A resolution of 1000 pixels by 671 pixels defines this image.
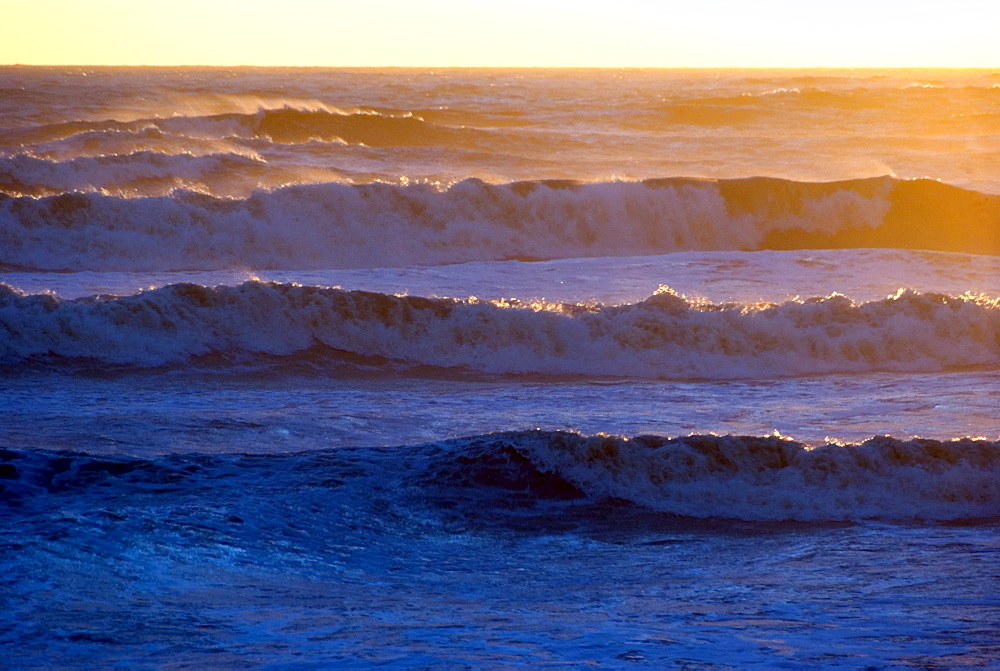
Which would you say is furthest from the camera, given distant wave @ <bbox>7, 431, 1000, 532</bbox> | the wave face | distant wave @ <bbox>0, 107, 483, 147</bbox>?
distant wave @ <bbox>0, 107, 483, 147</bbox>

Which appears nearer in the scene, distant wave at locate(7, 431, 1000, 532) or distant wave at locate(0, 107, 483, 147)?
distant wave at locate(7, 431, 1000, 532)

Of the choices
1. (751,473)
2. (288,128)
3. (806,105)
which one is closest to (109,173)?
(288,128)

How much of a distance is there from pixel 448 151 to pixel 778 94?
22257mm

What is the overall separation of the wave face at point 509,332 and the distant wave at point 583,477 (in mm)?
3880

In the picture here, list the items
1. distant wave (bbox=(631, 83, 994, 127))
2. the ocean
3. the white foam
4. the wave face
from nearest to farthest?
the ocean
the white foam
the wave face
distant wave (bbox=(631, 83, 994, 127))

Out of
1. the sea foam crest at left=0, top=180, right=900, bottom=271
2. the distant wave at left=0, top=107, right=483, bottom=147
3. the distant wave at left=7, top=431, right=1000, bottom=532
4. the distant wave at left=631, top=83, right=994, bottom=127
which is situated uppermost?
the distant wave at left=631, top=83, right=994, bottom=127

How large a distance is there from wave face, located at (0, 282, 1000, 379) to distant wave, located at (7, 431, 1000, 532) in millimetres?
3880

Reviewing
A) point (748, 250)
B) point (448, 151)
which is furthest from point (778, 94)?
point (748, 250)

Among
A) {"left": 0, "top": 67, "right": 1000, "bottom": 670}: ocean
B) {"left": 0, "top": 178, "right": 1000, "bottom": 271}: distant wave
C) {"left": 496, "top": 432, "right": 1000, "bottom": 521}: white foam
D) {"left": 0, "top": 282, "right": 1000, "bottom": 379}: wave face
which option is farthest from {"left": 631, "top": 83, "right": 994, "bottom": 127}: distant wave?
{"left": 496, "top": 432, "right": 1000, "bottom": 521}: white foam

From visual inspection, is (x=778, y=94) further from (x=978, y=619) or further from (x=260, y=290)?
(x=978, y=619)

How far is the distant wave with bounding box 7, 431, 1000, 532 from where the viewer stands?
6508mm

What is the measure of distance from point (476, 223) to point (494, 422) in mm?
11116

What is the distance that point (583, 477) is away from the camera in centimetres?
700

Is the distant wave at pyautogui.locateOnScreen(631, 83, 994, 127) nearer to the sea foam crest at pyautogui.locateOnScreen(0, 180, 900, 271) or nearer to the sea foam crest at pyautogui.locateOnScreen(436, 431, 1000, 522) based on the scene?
the sea foam crest at pyautogui.locateOnScreen(0, 180, 900, 271)
